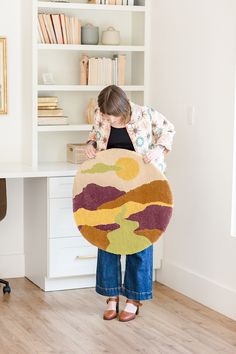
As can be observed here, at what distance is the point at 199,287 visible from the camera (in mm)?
4945

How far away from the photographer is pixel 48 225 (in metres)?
5.08

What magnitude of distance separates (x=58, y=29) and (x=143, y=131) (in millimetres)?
1228

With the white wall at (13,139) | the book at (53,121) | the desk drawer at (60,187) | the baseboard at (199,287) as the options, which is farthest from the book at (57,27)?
the baseboard at (199,287)

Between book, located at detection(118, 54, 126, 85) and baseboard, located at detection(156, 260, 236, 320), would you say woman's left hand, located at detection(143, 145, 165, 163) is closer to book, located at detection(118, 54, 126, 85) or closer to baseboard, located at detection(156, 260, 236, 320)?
baseboard, located at detection(156, 260, 236, 320)

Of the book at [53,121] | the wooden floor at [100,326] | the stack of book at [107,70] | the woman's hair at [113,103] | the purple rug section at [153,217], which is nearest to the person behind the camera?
the wooden floor at [100,326]

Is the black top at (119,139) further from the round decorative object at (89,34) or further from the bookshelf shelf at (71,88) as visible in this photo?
the round decorative object at (89,34)

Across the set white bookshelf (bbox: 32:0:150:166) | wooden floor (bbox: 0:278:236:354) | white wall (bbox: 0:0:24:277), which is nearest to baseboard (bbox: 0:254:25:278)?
white wall (bbox: 0:0:24:277)

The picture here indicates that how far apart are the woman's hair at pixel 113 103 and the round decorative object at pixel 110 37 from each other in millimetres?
1199

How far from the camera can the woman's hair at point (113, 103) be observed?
170 inches

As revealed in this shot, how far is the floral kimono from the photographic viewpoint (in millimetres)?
4477

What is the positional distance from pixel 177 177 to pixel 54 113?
949 millimetres

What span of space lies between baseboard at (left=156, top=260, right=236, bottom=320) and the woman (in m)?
0.43

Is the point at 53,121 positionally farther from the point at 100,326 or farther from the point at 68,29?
the point at 100,326

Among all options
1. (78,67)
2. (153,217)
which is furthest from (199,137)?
(78,67)
